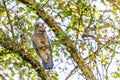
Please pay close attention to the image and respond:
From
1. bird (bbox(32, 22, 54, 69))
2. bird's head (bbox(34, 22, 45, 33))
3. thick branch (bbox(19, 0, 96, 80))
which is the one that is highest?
thick branch (bbox(19, 0, 96, 80))

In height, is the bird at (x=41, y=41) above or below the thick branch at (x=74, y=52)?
below

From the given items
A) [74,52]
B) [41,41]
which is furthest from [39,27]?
[74,52]

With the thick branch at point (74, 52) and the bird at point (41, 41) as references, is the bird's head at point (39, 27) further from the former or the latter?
the thick branch at point (74, 52)

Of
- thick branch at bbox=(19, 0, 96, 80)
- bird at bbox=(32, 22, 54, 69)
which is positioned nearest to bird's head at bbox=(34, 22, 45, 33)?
bird at bbox=(32, 22, 54, 69)

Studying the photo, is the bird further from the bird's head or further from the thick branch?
the thick branch

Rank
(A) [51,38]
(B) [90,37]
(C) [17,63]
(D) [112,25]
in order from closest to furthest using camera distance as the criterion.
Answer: (A) [51,38] → (C) [17,63] → (B) [90,37] → (D) [112,25]

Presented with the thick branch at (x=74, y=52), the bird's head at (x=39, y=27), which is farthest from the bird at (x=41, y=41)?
the thick branch at (x=74, y=52)

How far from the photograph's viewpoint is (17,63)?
249 inches

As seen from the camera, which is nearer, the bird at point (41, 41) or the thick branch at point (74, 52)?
the bird at point (41, 41)

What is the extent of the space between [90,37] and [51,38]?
3.77 ft

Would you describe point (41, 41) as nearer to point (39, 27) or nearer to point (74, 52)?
point (39, 27)

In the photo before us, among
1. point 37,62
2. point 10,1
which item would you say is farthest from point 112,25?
point 10,1

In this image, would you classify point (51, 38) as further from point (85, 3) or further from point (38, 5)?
point (85, 3)

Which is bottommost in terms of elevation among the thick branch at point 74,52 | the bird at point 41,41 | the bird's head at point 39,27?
the bird at point 41,41
